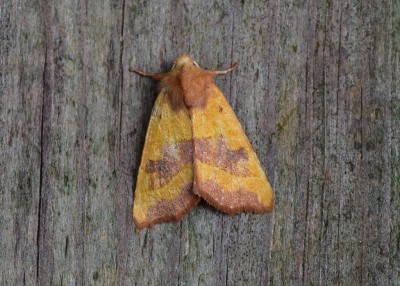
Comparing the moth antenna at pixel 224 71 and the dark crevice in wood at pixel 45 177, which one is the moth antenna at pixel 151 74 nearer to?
the moth antenna at pixel 224 71

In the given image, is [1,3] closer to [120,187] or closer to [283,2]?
[120,187]

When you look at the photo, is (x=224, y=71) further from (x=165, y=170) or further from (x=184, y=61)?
(x=165, y=170)

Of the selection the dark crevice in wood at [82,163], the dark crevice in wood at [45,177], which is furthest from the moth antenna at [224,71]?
the dark crevice in wood at [45,177]

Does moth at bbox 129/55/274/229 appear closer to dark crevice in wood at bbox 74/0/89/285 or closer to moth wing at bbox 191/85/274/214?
moth wing at bbox 191/85/274/214

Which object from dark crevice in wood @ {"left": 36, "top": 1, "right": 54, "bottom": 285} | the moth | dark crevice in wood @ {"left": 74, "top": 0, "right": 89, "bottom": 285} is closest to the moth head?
the moth

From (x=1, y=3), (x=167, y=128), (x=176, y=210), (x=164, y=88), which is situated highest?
(x=1, y=3)

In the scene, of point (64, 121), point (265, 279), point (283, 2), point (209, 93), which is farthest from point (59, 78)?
point (265, 279)
